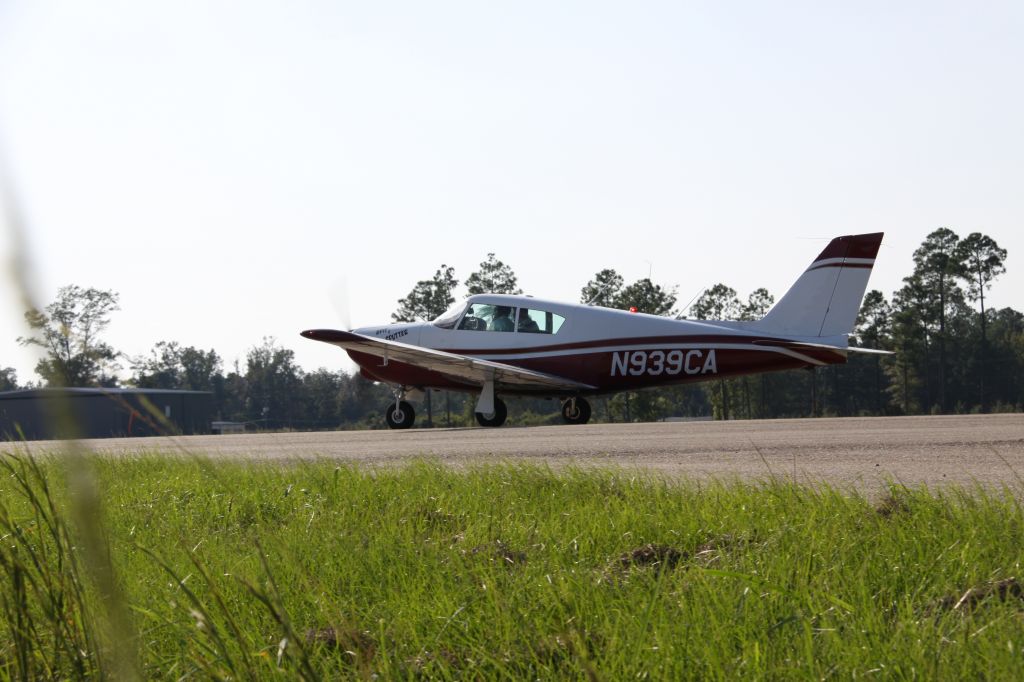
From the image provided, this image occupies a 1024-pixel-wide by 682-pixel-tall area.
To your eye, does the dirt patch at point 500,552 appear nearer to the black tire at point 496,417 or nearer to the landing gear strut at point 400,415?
the black tire at point 496,417

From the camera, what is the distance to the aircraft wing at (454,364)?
797 inches

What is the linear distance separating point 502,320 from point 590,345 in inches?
80.5

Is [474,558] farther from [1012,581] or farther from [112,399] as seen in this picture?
[112,399]

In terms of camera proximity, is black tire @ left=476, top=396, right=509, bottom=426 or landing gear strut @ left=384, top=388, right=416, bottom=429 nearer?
black tire @ left=476, top=396, right=509, bottom=426

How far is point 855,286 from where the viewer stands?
19375 millimetres

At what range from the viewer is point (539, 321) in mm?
20703

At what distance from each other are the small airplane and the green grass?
14197 mm

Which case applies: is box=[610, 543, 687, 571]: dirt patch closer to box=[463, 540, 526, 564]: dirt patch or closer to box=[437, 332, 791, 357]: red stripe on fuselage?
box=[463, 540, 526, 564]: dirt patch

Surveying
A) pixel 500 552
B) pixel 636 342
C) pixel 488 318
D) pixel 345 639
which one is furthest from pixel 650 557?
pixel 488 318

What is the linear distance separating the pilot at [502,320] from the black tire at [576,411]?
6.44ft

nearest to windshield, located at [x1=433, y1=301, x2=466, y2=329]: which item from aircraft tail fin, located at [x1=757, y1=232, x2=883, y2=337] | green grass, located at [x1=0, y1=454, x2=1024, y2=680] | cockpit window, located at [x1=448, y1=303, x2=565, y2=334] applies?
cockpit window, located at [x1=448, y1=303, x2=565, y2=334]

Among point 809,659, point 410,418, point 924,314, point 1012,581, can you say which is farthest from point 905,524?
point 924,314

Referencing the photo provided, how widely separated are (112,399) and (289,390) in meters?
105

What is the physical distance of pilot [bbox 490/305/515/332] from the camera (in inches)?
827
